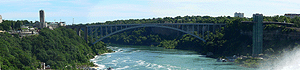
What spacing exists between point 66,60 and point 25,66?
1033 centimetres

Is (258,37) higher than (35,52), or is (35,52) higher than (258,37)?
(258,37)

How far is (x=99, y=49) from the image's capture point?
65.1 m

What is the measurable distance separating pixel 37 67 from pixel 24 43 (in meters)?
5.80

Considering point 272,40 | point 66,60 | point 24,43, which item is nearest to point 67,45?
point 66,60

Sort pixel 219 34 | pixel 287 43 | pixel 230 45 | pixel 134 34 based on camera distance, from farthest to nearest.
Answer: pixel 134 34, pixel 219 34, pixel 230 45, pixel 287 43

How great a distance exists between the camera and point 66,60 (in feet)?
127

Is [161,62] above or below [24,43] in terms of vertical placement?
below

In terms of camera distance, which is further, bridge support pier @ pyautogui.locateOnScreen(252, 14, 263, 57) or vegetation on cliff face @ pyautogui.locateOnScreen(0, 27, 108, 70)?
bridge support pier @ pyautogui.locateOnScreen(252, 14, 263, 57)

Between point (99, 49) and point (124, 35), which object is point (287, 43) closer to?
point (99, 49)

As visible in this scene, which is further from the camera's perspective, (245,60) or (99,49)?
(99,49)

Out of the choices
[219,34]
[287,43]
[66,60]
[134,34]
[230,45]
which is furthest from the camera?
[134,34]

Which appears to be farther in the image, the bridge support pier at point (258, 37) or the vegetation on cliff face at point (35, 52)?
the bridge support pier at point (258, 37)

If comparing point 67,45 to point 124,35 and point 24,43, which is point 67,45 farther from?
point 124,35

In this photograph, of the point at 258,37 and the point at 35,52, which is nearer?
the point at 35,52
